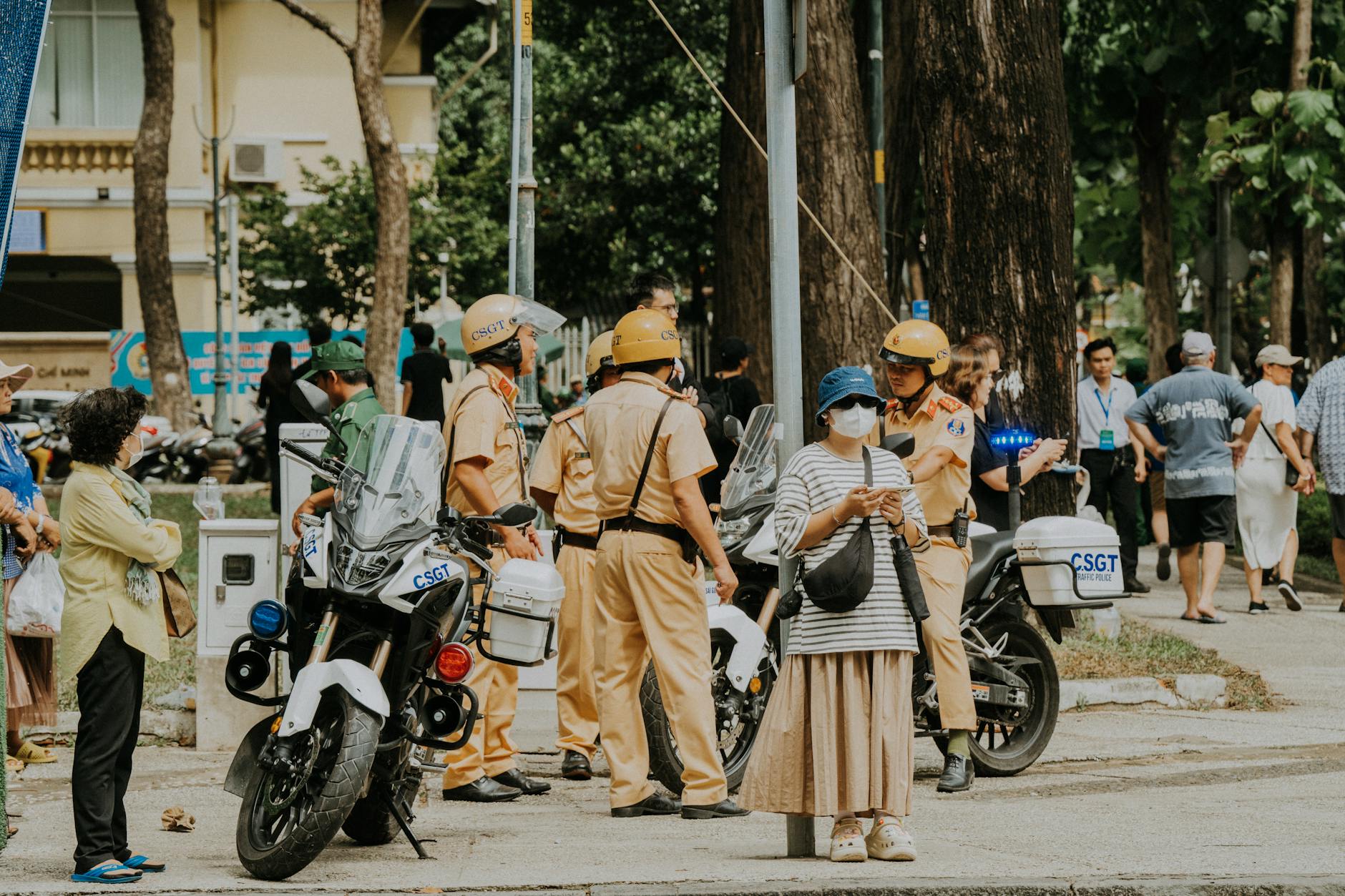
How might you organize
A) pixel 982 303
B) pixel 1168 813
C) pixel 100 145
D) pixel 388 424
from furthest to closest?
pixel 100 145 < pixel 982 303 < pixel 1168 813 < pixel 388 424

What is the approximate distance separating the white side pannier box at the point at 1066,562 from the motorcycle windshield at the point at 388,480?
2.97 metres

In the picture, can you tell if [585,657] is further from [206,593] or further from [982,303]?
[982,303]

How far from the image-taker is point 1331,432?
1336 centimetres

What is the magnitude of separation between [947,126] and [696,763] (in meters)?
5.27

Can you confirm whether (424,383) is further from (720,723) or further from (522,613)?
(522,613)

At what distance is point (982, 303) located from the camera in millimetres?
10773

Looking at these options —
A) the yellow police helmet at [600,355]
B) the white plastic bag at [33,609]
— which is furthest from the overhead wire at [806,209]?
the white plastic bag at [33,609]

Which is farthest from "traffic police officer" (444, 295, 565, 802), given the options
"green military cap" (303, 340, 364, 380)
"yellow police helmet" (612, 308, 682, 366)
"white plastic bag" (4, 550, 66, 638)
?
"white plastic bag" (4, 550, 66, 638)

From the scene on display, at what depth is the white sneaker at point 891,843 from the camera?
6.19 m

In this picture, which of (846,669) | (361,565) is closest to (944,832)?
(846,669)

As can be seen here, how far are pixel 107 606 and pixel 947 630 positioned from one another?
11.3 feet

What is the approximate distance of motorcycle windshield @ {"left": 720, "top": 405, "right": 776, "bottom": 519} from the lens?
26.4ft

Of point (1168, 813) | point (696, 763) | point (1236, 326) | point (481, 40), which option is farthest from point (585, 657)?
point (481, 40)

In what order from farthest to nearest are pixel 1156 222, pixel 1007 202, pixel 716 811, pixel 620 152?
pixel 620 152
pixel 1156 222
pixel 1007 202
pixel 716 811
